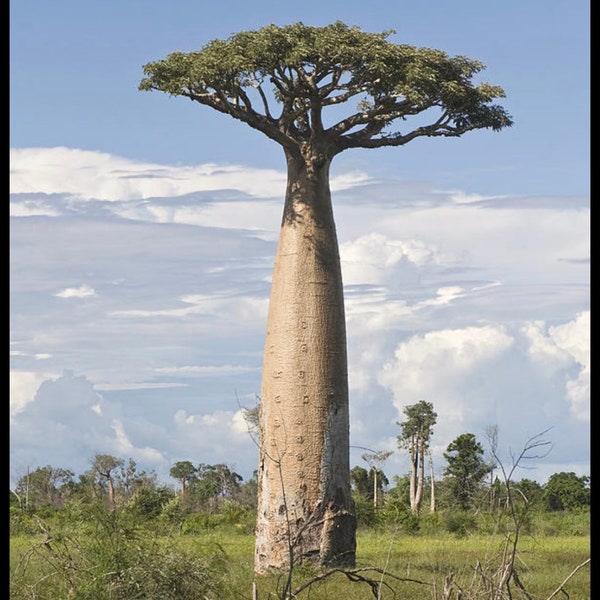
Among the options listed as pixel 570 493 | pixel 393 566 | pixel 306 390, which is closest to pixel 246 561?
pixel 393 566

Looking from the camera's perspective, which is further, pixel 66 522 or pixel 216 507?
pixel 216 507

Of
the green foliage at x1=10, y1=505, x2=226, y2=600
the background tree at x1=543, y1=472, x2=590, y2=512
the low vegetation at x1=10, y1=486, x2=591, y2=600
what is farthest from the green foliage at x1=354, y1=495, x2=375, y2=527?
the green foliage at x1=10, y1=505, x2=226, y2=600

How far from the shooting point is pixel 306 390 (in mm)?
10414

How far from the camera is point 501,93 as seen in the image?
449 inches

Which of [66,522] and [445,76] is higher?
[445,76]

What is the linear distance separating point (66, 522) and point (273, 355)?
370 cm

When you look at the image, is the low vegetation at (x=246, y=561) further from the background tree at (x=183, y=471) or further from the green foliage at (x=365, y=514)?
the background tree at (x=183, y=471)

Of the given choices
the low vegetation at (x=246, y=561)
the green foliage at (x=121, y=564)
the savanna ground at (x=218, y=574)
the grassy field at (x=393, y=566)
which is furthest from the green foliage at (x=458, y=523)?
the green foliage at (x=121, y=564)

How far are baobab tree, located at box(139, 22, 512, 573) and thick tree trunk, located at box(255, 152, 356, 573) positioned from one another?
1 cm

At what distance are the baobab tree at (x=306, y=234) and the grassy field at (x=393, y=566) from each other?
70 cm

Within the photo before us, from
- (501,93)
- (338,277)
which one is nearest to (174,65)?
(338,277)
